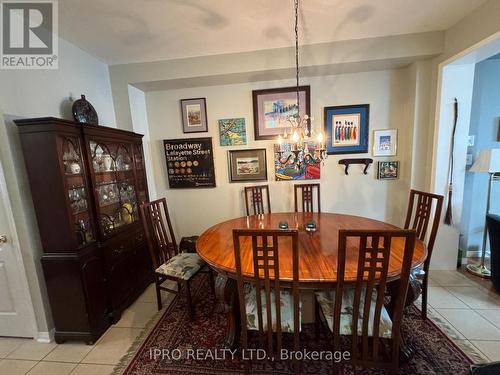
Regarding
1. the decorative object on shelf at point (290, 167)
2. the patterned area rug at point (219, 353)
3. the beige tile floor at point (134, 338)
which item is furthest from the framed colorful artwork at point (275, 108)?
the beige tile floor at point (134, 338)

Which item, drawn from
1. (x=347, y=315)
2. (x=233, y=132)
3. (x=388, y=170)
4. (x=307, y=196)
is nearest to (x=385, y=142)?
(x=388, y=170)

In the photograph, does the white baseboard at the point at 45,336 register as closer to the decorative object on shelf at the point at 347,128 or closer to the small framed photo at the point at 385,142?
the decorative object on shelf at the point at 347,128

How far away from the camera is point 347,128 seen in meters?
2.81

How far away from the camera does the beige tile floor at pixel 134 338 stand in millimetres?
1619

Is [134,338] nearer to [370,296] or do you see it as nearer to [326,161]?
[370,296]

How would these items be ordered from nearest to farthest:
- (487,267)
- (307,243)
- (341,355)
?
(341,355), (307,243), (487,267)

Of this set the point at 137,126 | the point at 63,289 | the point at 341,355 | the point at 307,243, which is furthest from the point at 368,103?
the point at 63,289

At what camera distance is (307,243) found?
172cm

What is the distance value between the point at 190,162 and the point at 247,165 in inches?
32.1

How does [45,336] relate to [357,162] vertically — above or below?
below

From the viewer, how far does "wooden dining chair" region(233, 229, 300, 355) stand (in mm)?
1102

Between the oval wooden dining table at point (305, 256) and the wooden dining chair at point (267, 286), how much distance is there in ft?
0.22

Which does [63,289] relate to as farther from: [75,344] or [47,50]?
[47,50]

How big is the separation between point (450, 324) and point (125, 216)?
328 cm
